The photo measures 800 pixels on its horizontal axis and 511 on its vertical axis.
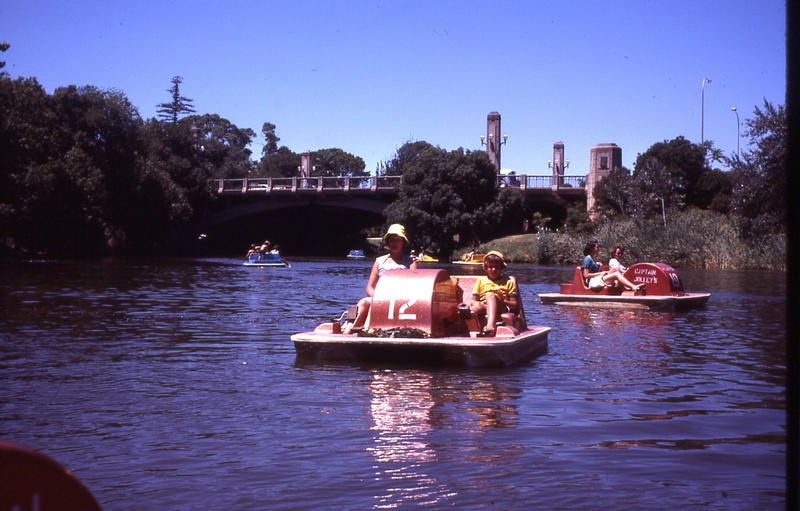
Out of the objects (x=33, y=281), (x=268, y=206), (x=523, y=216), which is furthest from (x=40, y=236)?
(x=523, y=216)

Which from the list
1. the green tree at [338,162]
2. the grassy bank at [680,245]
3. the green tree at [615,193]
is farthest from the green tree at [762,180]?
the green tree at [338,162]

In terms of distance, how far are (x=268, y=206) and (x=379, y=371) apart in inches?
2773

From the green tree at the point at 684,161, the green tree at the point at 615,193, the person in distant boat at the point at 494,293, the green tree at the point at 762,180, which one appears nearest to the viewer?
the person in distant boat at the point at 494,293

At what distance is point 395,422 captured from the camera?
23.4 ft

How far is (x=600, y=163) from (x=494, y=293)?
5720cm

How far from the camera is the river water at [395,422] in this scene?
523cm

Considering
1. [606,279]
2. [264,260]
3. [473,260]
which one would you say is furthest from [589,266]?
[473,260]

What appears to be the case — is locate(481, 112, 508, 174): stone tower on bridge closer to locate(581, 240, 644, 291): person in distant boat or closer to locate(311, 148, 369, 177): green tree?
locate(581, 240, 644, 291): person in distant boat

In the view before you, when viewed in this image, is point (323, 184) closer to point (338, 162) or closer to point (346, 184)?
point (346, 184)

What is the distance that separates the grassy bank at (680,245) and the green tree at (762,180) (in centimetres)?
88

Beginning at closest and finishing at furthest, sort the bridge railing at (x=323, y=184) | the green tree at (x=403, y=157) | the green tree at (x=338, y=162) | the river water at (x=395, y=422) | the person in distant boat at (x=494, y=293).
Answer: the river water at (x=395, y=422) < the person in distant boat at (x=494, y=293) < the bridge railing at (x=323, y=184) < the green tree at (x=403, y=157) < the green tree at (x=338, y=162)

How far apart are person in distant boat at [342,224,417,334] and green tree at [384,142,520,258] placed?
175 feet

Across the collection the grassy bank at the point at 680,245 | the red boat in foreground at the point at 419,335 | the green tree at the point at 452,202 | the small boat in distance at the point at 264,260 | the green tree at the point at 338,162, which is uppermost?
the green tree at the point at 338,162

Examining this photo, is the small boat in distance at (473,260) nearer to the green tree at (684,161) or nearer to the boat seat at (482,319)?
the green tree at (684,161)
